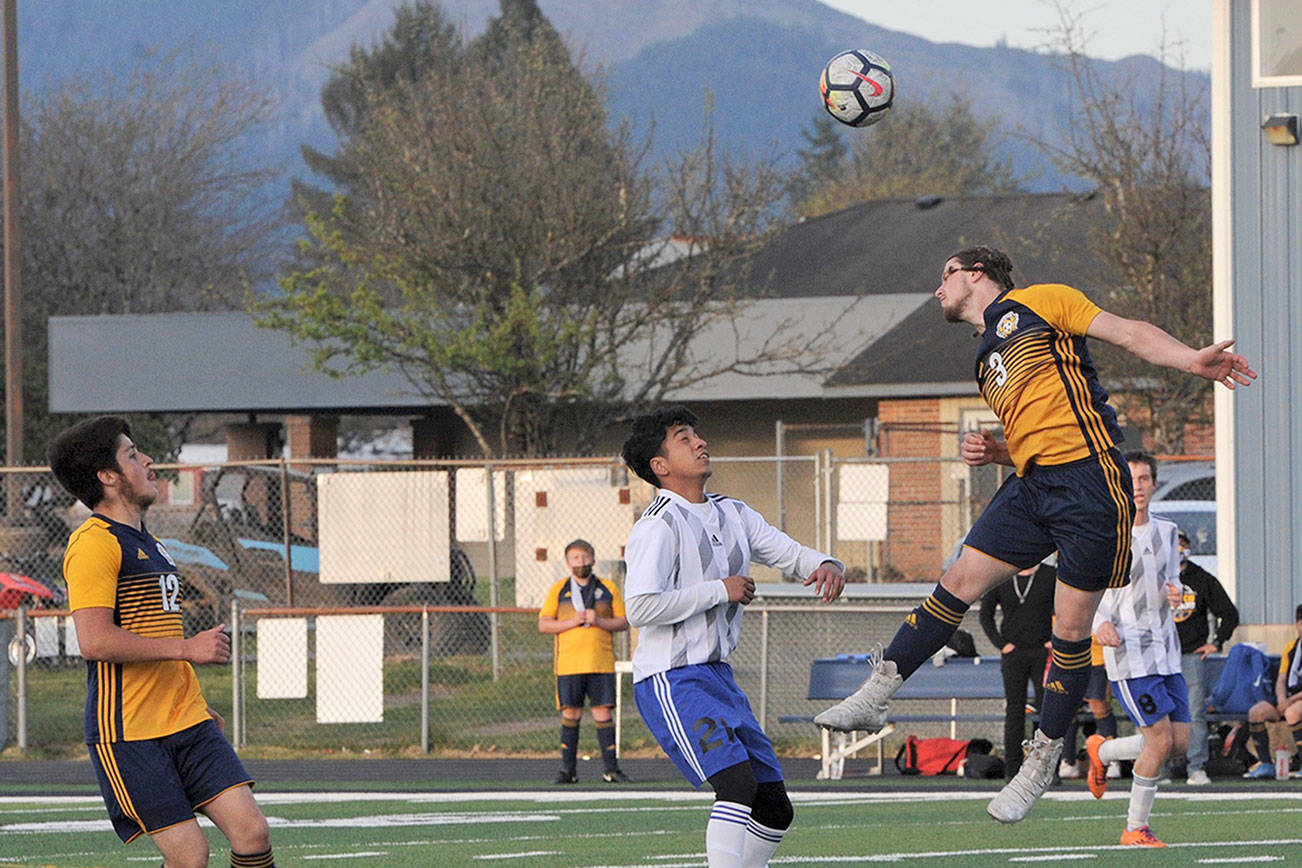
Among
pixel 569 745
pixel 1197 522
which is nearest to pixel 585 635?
pixel 569 745

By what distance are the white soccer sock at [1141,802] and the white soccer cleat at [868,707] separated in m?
3.21

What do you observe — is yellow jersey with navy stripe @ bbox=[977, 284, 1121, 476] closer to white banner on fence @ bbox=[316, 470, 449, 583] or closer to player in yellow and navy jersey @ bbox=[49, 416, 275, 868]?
player in yellow and navy jersey @ bbox=[49, 416, 275, 868]

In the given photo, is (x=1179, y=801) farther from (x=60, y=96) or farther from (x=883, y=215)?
(x=60, y=96)

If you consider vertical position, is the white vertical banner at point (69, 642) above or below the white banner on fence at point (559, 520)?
below

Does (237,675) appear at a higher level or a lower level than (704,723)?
lower

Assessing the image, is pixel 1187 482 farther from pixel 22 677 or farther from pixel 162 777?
pixel 162 777

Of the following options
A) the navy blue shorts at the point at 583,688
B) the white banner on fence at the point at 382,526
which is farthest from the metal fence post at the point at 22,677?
the navy blue shorts at the point at 583,688

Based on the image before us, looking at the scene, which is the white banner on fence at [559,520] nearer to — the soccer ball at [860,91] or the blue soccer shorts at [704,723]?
the soccer ball at [860,91]

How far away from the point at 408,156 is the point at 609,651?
1208 cm

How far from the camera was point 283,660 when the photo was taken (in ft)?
55.6

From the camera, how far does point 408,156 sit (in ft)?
82.7

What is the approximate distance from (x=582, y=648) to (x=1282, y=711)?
5363 millimetres

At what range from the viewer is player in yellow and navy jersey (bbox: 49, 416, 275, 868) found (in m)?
6.15

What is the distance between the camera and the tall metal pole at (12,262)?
77.9ft
